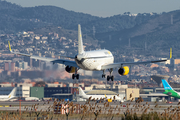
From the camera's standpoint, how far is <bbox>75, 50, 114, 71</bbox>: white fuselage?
7912 centimetres

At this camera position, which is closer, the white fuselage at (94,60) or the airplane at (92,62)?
the airplane at (92,62)

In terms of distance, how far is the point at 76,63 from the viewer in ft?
261

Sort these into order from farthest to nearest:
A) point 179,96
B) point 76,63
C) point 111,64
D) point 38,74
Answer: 1. point 38,74
2. point 179,96
3. point 111,64
4. point 76,63

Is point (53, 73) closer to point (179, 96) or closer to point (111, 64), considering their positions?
point (179, 96)

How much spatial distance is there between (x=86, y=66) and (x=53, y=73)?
6886cm

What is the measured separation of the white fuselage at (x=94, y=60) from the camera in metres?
79.1

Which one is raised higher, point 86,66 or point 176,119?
point 86,66

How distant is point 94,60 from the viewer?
3275 inches

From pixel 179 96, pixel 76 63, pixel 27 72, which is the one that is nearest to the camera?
pixel 76 63

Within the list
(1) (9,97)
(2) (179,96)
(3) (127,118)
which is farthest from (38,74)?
(3) (127,118)

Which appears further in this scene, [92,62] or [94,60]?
[94,60]

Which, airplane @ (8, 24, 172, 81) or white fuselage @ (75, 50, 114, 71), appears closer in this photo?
airplane @ (8, 24, 172, 81)

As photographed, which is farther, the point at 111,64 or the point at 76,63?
the point at 111,64

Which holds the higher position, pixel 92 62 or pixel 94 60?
pixel 94 60
